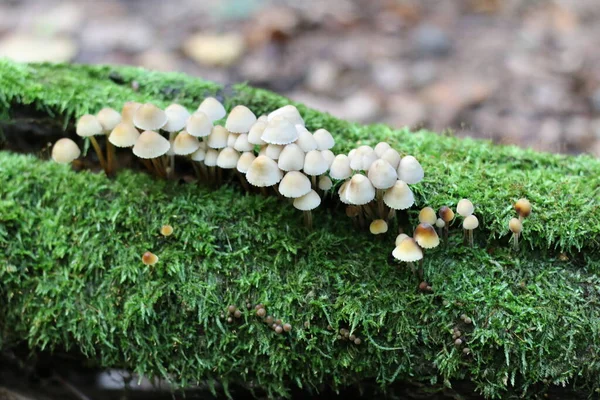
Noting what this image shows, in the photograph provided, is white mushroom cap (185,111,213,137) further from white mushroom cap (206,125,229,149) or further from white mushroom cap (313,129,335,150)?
white mushroom cap (313,129,335,150)

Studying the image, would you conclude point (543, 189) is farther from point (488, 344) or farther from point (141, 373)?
point (141, 373)


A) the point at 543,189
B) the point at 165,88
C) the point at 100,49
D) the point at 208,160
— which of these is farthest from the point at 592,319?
the point at 100,49

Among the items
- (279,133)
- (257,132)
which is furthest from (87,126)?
(279,133)

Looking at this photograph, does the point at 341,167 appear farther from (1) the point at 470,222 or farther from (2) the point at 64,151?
(2) the point at 64,151

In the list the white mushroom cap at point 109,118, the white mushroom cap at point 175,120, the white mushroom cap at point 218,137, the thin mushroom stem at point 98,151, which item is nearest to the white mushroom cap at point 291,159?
the white mushroom cap at point 218,137

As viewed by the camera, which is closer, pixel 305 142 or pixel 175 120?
pixel 305 142
